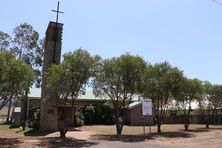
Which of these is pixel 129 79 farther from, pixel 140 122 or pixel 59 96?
pixel 140 122

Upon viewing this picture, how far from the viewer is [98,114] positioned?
45.7 metres

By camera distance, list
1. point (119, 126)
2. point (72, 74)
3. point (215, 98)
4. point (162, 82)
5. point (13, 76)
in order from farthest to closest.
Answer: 1. point (215, 98)
2. point (162, 82)
3. point (119, 126)
4. point (72, 74)
5. point (13, 76)

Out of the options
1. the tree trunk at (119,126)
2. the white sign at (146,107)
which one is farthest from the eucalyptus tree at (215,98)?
the white sign at (146,107)

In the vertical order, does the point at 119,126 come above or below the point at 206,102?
below

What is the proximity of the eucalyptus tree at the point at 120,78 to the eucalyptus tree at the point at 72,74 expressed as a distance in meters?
3.07

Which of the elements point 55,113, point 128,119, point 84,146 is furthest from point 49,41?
point 128,119

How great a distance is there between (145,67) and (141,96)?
184 inches

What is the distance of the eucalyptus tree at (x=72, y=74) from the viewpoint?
25.2 metres

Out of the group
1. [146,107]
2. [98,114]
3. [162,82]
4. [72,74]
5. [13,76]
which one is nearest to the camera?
[13,76]

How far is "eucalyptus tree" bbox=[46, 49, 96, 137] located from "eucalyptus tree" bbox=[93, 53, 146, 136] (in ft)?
10.1

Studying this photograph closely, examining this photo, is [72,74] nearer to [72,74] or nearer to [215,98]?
[72,74]

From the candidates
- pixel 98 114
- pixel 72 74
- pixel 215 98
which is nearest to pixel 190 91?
pixel 215 98

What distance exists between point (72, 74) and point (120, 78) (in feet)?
20.2

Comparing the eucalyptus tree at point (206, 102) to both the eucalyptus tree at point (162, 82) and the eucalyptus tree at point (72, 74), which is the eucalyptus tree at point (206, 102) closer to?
the eucalyptus tree at point (162, 82)
